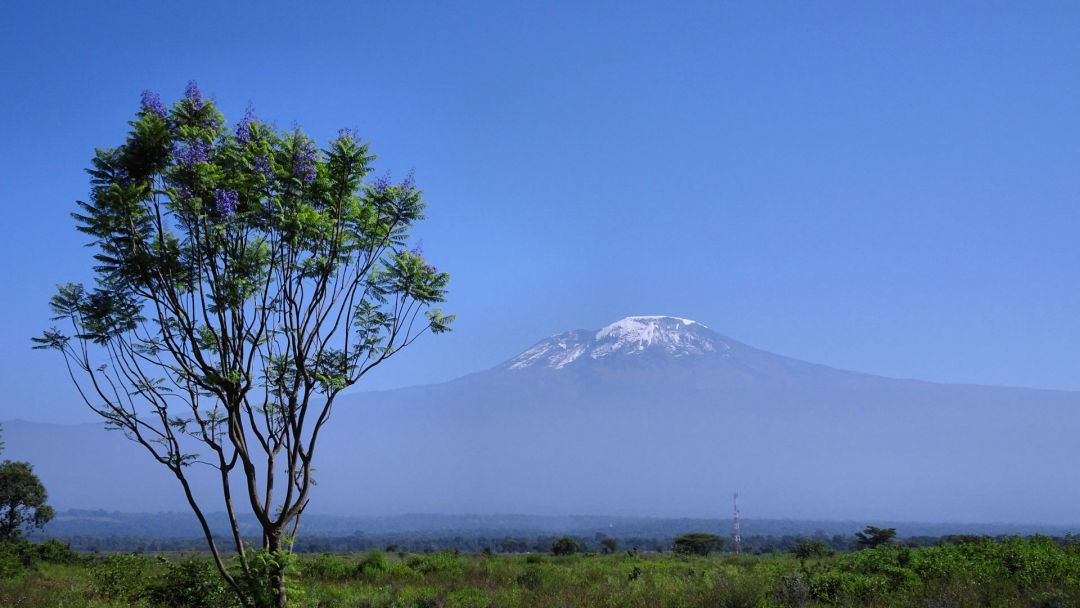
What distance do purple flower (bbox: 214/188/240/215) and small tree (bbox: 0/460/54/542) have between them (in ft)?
142

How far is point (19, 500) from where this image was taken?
138 feet

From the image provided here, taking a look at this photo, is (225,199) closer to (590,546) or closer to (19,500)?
(19,500)

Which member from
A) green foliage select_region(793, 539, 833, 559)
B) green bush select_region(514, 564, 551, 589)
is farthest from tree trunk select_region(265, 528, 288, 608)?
green foliage select_region(793, 539, 833, 559)

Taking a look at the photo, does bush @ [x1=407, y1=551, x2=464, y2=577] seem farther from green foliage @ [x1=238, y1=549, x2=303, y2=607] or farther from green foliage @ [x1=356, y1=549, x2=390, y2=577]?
green foliage @ [x1=238, y1=549, x2=303, y2=607]

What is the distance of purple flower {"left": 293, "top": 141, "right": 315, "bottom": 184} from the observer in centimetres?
1075

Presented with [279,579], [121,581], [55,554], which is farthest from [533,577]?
[55,554]

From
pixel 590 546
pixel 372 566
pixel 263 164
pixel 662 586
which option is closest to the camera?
pixel 263 164

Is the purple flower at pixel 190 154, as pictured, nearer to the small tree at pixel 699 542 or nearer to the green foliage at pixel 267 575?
the green foliage at pixel 267 575

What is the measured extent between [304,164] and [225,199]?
1350 mm

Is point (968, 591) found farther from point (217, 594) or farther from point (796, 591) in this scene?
point (217, 594)

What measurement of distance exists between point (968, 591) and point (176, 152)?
55.5ft

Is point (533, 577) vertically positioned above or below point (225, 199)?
below

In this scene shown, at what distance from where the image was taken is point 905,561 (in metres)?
17.0

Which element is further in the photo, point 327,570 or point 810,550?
point 810,550
